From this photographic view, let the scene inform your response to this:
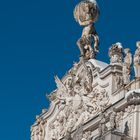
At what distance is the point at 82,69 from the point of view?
85.9 feet

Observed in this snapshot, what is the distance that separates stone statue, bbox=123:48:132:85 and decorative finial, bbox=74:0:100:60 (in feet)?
8.95

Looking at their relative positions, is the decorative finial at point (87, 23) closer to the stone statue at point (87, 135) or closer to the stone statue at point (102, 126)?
the stone statue at point (87, 135)

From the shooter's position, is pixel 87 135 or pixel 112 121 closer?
pixel 112 121

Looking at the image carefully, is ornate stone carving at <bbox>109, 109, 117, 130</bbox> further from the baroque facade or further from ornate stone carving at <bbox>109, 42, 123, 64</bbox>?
ornate stone carving at <bbox>109, 42, 123, 64</bbox>

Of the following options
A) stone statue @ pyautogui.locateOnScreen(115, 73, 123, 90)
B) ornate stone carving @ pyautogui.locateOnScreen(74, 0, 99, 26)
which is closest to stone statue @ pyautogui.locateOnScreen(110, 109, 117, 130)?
stone statue @ pyautogui.locateOnScreen(115, 73, 123, 90)

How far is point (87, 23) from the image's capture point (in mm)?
27688

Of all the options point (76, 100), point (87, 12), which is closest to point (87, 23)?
point (87, 12)

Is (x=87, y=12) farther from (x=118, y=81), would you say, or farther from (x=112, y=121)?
(x=112, y=121)

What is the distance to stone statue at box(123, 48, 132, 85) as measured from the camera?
78.3 ft

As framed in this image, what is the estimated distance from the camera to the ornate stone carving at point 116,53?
24.8m

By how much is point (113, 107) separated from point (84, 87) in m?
2.33

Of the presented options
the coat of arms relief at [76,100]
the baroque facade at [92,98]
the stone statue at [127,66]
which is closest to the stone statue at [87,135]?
the baroque facade at [92,98]

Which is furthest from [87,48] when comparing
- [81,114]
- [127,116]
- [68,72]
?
[127,116]

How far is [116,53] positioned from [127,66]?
103 centimetres
